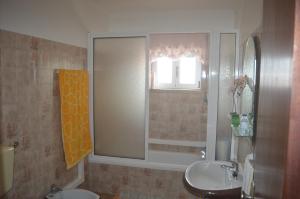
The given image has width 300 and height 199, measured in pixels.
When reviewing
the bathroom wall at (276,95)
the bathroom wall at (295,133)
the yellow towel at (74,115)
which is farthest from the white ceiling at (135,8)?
the bathroom wall at (295,133)

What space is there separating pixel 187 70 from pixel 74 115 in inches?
73.5

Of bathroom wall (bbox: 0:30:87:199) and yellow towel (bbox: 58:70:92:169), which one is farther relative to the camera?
yellow towel (bbox: 58:70:92:169)

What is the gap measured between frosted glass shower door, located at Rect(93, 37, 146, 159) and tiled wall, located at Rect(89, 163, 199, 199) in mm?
201

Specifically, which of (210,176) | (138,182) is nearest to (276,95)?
(210,176)

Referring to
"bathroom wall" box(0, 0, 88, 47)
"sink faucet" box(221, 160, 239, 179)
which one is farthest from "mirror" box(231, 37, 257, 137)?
"bathroom wall" box(0, 0, 88, 47)

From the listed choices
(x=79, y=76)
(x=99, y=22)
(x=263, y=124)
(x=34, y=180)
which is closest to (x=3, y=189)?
(x=34, y=180)

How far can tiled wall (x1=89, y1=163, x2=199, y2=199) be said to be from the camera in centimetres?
282

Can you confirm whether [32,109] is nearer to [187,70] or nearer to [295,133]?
[295,133]

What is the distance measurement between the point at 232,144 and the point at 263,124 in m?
1.68

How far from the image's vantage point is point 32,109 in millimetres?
2076

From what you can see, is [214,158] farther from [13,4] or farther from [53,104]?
[13,4]

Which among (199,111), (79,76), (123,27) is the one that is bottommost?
(199,111)

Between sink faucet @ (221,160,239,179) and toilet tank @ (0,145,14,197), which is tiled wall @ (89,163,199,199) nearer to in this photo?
sink faucet @ (221,160,239,179)

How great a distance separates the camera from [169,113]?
3633mm
